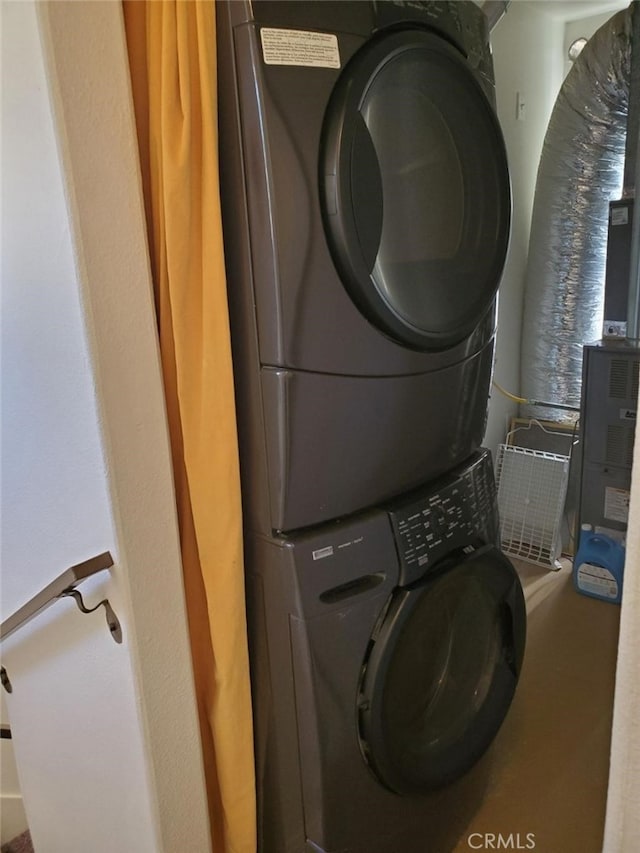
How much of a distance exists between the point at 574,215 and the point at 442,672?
194 centimetres

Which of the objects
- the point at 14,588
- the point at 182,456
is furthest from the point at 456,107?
the point at 14,588

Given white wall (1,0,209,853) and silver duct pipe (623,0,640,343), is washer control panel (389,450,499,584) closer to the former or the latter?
white wall (1,0,209,853)

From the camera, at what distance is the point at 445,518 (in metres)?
1.27

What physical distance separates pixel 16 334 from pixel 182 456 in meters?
0.38

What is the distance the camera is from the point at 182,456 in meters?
1.10

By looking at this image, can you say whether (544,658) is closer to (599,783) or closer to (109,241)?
(599,783)

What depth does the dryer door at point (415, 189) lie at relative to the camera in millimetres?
972

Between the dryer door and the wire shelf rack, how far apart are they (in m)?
1.65

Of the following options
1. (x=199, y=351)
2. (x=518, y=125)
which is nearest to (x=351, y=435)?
(x=199, y=351)

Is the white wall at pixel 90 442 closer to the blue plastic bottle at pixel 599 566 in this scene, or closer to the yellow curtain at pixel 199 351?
the yellow curtain at pixel 199 351

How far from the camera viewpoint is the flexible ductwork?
2338 millimetres

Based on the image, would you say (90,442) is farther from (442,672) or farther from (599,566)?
(599,566)

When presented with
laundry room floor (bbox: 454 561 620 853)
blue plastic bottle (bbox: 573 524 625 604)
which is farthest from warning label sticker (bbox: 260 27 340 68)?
blue plastic bottle (bbox: 573 524 625 604)

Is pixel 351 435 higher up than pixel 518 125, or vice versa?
pixel 518 125
